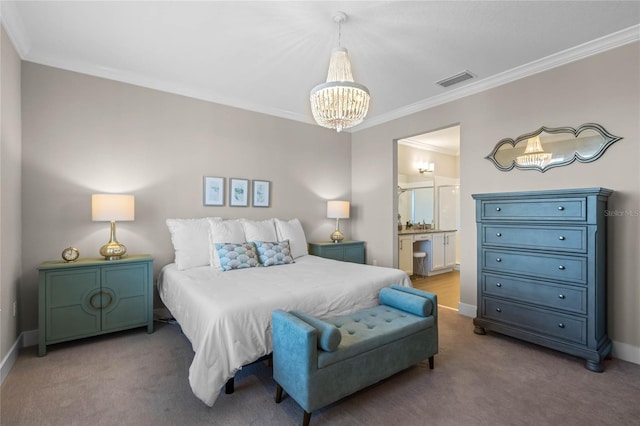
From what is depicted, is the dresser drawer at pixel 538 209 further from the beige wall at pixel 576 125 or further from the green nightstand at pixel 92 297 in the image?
the green nightstand at pixel 92 297

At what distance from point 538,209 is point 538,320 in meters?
1.01

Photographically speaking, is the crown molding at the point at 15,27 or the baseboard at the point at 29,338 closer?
the crown molding at the point at 15,27

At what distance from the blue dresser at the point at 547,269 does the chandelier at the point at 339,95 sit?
171 cm

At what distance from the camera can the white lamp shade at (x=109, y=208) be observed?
117 inches

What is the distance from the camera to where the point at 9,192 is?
2547mm

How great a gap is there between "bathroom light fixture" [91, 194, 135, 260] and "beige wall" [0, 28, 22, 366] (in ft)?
1.89

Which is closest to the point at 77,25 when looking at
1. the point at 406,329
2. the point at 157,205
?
the point at 157,205

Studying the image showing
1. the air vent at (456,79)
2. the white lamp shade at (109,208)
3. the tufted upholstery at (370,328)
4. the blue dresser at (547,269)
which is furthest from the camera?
the air vent at (456,79)

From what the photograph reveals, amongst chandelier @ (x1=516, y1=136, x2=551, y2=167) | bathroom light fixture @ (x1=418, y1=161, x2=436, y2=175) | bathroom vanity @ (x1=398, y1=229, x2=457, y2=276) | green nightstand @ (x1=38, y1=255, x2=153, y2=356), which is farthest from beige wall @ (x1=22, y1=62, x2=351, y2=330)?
bathroom light fixture @ (x1=418, y1=161, x2=436, y2=175)

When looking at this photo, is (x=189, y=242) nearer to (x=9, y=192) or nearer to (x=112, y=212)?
(x=112, y=212)

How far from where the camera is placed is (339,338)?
73.1 inches

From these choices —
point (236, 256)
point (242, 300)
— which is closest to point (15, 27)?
point (236, 256)

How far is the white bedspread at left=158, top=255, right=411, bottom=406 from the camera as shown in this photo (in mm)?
1913

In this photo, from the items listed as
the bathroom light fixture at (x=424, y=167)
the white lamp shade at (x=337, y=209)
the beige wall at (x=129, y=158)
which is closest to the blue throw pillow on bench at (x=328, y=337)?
the beige wall at (x=129, y=158)
